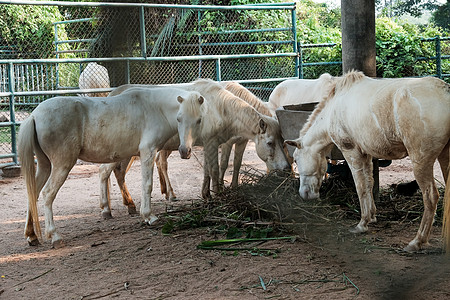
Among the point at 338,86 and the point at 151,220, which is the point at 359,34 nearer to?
the point at 338,86

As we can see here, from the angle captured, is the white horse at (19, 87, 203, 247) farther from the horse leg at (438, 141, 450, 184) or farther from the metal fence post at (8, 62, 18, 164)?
the metal fence post at (8, 62, 18, 164)

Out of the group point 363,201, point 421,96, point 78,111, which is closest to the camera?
point 421,96

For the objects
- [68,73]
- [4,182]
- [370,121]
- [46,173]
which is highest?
[68,73]

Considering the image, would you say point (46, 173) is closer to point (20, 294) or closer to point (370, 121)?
point (20, 294)

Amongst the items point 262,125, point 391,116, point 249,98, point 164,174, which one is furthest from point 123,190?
point 391,116

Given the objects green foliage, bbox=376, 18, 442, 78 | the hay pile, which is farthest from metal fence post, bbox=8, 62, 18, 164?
green foliage, bbox=376, 18, 442, 78

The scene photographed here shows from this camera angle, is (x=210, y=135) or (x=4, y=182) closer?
(x=210, y=135)

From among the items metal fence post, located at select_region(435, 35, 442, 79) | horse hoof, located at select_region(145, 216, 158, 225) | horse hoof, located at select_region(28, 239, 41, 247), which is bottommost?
horse hoof, located at select_region(28, 239, 41, 247)

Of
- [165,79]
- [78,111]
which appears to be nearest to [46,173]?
[78,111]

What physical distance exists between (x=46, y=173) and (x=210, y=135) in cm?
184

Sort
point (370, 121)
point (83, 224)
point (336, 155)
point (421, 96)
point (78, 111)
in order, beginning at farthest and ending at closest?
point (83, 224) → point (336, 155) → point (78, 111) → point (370, 121) → point (421, 96)

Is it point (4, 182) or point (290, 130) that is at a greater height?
point (290, 130)

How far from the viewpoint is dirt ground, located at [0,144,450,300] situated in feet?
9.85

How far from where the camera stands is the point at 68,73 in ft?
27.1
